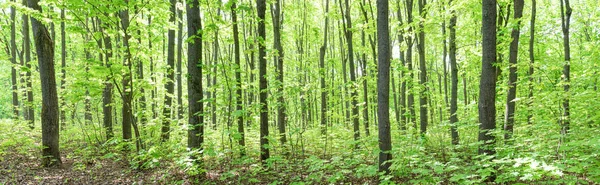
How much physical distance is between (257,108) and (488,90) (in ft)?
15.3

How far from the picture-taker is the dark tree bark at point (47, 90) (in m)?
7.72

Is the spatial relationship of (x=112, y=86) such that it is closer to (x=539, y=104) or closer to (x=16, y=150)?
(x=16, y=150)

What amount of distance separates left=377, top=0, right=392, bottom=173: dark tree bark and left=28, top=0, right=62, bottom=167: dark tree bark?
8115mm

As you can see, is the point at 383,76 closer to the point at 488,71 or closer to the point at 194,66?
the point at 488,71

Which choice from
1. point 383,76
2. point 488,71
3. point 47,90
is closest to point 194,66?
point 383,76

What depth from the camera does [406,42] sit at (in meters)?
11.2

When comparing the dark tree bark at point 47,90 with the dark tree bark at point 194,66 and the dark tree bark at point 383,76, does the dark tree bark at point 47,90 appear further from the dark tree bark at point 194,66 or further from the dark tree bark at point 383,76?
the dark tree bark at point 383,76

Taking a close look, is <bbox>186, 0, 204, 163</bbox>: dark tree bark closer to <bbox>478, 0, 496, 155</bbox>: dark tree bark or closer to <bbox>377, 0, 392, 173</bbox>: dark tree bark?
<bbox>377, 0, 392, 173</bbox>: dark tree bark

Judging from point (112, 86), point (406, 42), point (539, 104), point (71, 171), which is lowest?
point (71, 171)

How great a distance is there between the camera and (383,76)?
18.3 ft

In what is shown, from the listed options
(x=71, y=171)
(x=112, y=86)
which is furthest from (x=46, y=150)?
(x=112, y=86)

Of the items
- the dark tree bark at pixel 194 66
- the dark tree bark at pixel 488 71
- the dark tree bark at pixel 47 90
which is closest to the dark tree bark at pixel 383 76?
the dark tree bark at pixel 488 71

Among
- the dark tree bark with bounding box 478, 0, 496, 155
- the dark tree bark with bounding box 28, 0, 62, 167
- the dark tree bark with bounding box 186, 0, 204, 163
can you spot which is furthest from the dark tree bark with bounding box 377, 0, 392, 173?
the dark tree bark with bounding box 28, 0, 62, 167

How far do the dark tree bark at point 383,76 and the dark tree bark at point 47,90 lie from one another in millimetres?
8115
